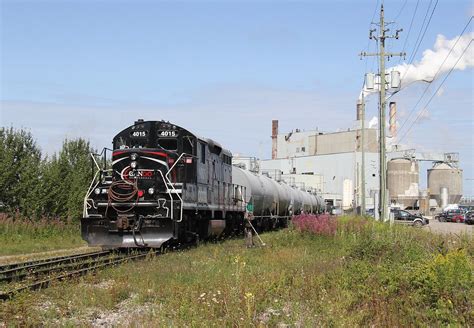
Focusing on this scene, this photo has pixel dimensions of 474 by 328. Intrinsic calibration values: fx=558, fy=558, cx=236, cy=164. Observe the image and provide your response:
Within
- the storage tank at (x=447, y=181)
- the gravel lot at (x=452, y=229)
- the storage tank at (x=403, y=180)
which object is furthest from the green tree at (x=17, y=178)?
the storage tank at (x=447, y=181)

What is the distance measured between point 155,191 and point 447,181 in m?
94.0

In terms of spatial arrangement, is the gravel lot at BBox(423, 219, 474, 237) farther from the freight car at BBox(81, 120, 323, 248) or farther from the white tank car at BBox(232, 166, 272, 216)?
the white tank car at BBox(232, 166, 272, 216)

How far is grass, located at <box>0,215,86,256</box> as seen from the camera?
20.2 meters

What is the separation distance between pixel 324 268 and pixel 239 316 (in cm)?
492

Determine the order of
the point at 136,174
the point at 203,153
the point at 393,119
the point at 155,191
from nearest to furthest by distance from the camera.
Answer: the point at 155,191, the point at 136,174, the point at 203,153, the point at 393,119

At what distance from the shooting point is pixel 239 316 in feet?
23.8

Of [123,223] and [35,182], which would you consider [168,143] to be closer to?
[123,223]

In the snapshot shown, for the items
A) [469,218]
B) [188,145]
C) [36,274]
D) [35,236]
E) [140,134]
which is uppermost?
[140,134]

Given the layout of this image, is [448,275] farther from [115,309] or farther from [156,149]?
[156,149]

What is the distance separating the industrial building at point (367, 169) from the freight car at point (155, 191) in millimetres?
71886

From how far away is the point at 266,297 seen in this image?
8719 millimetres

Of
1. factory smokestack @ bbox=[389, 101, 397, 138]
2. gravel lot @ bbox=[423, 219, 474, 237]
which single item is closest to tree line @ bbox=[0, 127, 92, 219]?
gravel lot @ bbox=[423, 219, 474, 237]

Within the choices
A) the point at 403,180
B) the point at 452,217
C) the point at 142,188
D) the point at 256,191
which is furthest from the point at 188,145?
the point at 403,180

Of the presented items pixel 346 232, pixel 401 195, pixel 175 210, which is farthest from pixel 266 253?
pixel 401 195
